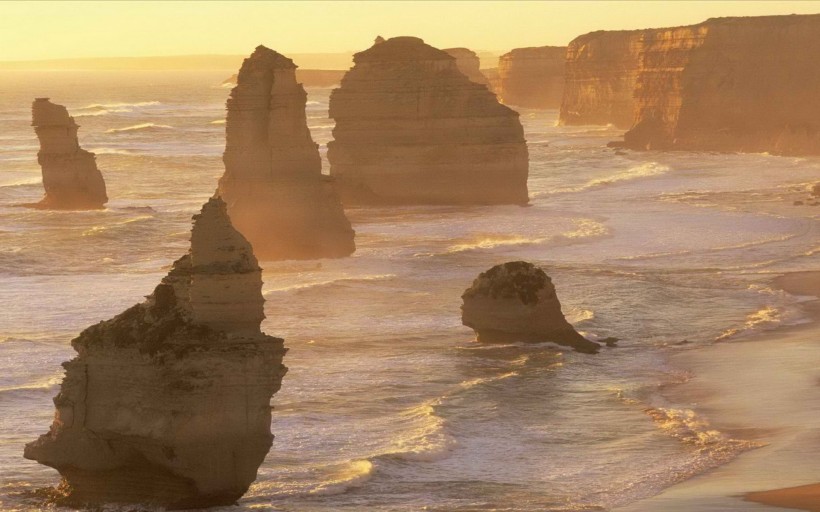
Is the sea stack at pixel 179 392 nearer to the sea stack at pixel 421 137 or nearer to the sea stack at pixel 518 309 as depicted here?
the sea stack at pixel 518 309

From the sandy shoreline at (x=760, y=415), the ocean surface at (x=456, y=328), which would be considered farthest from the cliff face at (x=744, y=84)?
the sandy shoreline at (x=760, y=415)

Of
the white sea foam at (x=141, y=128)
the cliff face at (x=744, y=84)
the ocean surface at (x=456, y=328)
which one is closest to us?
the ocean surface at (x=456, y=328)

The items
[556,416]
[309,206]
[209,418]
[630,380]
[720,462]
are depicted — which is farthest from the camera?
[309,206]

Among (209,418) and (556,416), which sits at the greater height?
(209,418)

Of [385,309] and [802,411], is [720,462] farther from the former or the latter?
[385,309]

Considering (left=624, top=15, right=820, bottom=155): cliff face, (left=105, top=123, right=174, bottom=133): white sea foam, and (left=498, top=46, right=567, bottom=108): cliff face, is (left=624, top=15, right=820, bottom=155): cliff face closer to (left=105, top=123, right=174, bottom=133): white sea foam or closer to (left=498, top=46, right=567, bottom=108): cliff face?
(left=105, top=123, right=174, bottom=133): white sea foam

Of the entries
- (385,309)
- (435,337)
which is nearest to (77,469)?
(435,337)

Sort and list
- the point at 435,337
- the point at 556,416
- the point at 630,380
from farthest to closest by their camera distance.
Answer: the point at 435,337 → the point at 630,380 → the point at 556,416
